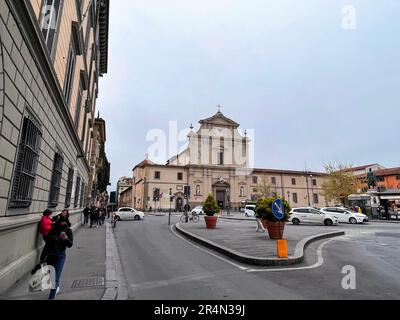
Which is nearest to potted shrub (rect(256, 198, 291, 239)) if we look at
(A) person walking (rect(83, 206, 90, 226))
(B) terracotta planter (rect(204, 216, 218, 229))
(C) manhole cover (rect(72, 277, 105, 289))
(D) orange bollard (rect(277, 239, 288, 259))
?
(D) orange bollard (rect(277, 239, 288, 259))

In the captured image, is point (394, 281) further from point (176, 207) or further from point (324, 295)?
point (176, 207)

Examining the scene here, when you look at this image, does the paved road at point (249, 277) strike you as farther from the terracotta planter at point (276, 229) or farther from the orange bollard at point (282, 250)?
the terracotta planter at point (276, 229)

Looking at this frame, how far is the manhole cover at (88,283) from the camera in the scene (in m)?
5.87

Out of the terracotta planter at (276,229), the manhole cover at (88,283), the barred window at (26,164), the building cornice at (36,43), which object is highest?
the building cornice at (36,43)

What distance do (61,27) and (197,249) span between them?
9.26 metres

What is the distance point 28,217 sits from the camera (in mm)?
6746

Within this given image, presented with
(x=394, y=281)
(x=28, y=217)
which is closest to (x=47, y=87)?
(x=28, y=217)

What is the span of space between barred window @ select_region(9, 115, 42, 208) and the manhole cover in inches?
83.8

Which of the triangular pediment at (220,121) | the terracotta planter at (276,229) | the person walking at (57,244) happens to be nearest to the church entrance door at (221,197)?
the triangular pediment at (220,121)

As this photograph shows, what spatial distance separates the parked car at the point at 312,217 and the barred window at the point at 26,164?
24326 millimetres

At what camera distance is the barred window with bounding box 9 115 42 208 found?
569cm

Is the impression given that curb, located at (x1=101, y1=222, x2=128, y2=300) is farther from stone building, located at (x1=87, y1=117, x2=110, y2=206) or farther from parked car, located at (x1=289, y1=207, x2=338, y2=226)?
stone building, located at (x1=87, y1=117, x2=110, y2=206)

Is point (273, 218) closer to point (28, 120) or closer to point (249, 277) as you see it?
point (249, 277)

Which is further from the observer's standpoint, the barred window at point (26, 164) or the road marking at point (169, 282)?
the road marking at point (169, 282)
